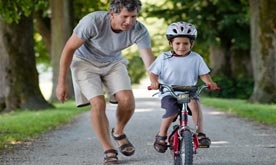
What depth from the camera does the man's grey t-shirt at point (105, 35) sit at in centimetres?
767

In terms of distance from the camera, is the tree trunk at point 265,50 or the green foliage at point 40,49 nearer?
the tree trunk at point 265,50

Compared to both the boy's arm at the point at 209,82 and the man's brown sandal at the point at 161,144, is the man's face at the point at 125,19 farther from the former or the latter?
the man's brown sandal at the point at 161,144

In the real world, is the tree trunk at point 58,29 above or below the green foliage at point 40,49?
above

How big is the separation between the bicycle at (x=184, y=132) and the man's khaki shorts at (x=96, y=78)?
1.09 meters

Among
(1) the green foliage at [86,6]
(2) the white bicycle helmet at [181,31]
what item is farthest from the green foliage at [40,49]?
(2) the white bicycle helmet at [181,31]

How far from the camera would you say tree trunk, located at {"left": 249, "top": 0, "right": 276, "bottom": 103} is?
2366 cm

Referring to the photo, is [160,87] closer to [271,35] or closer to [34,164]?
[34,164]

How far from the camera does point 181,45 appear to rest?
723cm

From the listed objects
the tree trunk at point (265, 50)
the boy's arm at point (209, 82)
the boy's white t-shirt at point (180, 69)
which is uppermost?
the boy's white t-shirt at point (180, 69)

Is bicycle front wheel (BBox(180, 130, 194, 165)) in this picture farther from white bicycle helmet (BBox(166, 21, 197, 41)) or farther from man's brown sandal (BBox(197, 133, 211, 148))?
white bicycle helmet (BBox(166, 21, 197, 41))

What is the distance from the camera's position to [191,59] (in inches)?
288

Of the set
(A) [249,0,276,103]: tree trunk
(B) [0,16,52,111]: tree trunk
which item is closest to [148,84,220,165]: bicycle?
(B) [0,16,52,111]: tree trunk

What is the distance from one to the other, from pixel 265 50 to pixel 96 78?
16.9m

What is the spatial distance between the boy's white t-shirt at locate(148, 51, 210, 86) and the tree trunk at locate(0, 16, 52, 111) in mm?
13859
